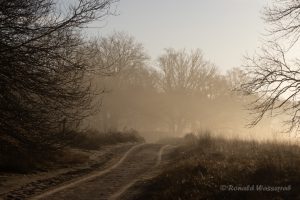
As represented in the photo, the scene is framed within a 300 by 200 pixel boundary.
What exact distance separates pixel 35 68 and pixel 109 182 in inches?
177

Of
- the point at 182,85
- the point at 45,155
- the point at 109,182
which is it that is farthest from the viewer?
the point at 182,85

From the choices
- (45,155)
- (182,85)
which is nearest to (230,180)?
(45,155)

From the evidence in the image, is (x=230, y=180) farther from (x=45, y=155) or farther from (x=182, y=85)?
(x=182, y=85)

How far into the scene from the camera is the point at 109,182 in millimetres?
14836

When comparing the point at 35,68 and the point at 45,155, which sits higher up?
the point at 35,68

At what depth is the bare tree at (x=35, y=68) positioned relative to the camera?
13.0 meters

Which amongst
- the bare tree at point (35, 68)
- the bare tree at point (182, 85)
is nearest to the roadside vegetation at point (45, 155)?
the bare tree at point (35, 68)

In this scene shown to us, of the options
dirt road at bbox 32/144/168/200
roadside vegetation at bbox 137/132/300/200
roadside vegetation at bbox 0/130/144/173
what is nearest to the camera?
roadside vegetation at bbox 137/132/300/200

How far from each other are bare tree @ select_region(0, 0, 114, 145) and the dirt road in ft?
6.08

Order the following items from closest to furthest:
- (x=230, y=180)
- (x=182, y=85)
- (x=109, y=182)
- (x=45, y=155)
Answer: (x=230, y=180) < (x=109, y=182) < (x=45, y=155) < (x=182, y=85)

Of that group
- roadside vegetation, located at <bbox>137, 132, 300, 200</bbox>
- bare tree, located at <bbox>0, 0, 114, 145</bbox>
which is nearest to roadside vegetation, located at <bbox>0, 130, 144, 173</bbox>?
bare tree, located at <bbox>0, 0, 114, 145</bbox>

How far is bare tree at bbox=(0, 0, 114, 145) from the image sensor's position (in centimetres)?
1298

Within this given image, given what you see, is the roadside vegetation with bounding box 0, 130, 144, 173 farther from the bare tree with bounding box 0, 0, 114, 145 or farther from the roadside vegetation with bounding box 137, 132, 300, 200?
the roadside vegetation with bounding box 137, 132, 300, 200

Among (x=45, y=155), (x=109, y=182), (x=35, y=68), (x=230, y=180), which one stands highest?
(x=35, y=68)
